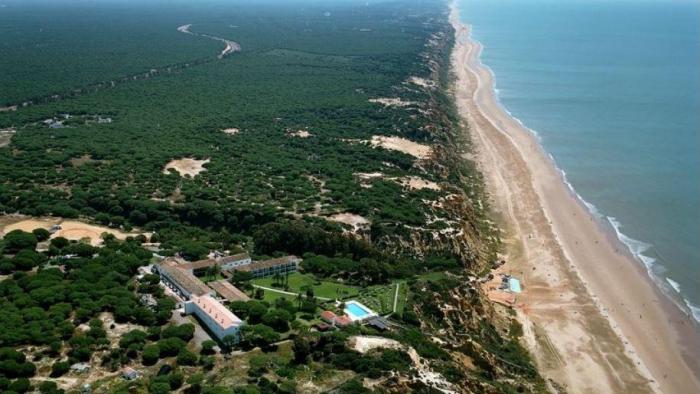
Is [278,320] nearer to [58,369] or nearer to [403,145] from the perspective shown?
[58,369]

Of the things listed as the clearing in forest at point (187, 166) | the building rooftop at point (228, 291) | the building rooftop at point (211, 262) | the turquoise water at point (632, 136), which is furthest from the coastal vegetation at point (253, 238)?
the turquoise water at point (632, 136)

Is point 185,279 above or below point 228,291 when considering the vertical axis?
above

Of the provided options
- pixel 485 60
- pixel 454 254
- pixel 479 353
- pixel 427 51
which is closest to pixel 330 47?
pixel 427 51

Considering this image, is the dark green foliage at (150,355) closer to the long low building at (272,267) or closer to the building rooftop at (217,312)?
the building rooftop at (217,312)

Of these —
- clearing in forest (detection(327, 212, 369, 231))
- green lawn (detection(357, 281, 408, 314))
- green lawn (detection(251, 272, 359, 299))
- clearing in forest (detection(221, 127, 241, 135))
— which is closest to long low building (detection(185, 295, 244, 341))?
green lawn (detection(251, 272, 359, 299))

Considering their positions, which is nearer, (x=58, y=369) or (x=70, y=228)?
(x=58, y=369)

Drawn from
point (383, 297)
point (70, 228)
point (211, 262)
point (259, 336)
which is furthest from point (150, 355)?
point (70, 228)

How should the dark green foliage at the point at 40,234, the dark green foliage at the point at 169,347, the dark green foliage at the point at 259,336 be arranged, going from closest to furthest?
the dark green foliage at the point at 169,347 → the dark green foliage at the point at 259,336 → the dark green foliage at the point at 40,234
